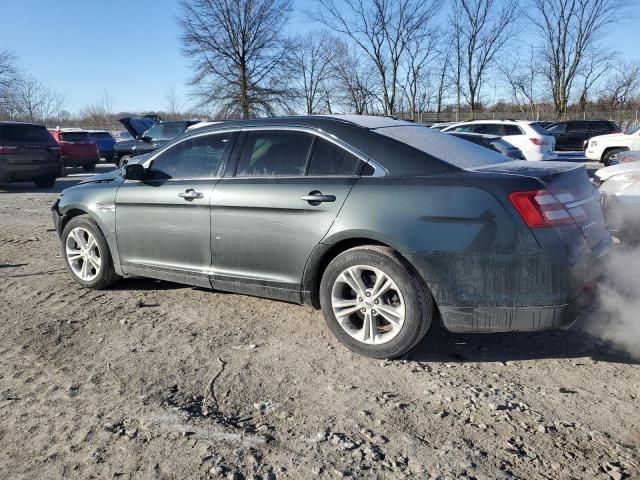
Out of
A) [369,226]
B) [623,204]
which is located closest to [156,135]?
[623,204]

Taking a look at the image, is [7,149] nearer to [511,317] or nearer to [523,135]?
[511,317]

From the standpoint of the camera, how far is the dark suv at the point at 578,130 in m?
25.4

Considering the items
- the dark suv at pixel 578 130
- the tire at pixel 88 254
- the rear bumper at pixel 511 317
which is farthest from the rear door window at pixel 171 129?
the dark suv at pixel 578 130

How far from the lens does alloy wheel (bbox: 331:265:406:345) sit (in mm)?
3395

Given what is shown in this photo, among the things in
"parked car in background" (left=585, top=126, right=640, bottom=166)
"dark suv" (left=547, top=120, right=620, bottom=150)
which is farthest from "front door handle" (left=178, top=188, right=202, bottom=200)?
"dark suv" (left=547, top=120, right=620, bottom=150)

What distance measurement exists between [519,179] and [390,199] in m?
0.75

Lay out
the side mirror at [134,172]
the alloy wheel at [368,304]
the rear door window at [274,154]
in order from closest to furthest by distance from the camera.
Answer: the alloy wheel at [368,304] → the rear door window at [274,154] → the side mirror at [134,172]

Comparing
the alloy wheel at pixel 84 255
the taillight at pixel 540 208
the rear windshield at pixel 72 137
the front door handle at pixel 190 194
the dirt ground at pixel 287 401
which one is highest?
the rear windshield at pixel 72 137

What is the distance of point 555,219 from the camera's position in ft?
10.2

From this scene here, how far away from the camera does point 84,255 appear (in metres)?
5.08

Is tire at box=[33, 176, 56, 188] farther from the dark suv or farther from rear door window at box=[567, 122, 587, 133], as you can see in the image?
rear door window at box=[567, 122, 587, 133]

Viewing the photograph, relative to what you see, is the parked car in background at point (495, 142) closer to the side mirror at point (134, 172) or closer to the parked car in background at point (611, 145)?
the parked car in background at point (611, 145)

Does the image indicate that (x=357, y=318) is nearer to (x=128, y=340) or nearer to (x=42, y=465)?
(x=128, y=340)

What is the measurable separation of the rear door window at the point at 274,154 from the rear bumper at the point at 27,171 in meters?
10.9
